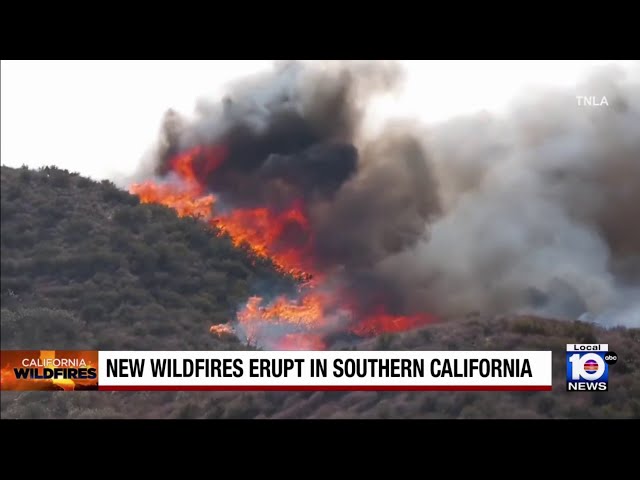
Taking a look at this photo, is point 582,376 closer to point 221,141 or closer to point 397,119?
point 397,119

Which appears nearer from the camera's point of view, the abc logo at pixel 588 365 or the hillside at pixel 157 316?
the hillside at pixel 157 316

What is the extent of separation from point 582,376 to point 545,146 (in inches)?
110

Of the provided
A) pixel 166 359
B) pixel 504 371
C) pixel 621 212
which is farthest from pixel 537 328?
pixel 166 359

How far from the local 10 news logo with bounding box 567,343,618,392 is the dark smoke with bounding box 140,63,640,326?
0.40m

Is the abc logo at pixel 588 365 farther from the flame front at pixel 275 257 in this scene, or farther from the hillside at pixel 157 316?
the flame front at pixel 275 257

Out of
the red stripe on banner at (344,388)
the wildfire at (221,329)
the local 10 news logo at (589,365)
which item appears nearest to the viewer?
the red stripe on banner at (344,388)

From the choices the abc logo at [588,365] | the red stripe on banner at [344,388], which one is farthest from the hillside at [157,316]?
the abc logo at [588,365]

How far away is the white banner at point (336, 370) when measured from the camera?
14.0m

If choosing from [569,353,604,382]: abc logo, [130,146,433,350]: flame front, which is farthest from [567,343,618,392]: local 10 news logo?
[130,146,433,350]: flame front

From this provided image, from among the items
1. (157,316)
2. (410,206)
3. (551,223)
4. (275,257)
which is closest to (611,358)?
(551,223)

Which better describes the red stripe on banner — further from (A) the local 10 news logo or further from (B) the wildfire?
(B) the wildfire

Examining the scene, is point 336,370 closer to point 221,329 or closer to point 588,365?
point 221,329

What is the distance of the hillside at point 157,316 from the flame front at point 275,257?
15 centimetres

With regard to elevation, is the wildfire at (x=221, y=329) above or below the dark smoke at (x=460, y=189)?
below
